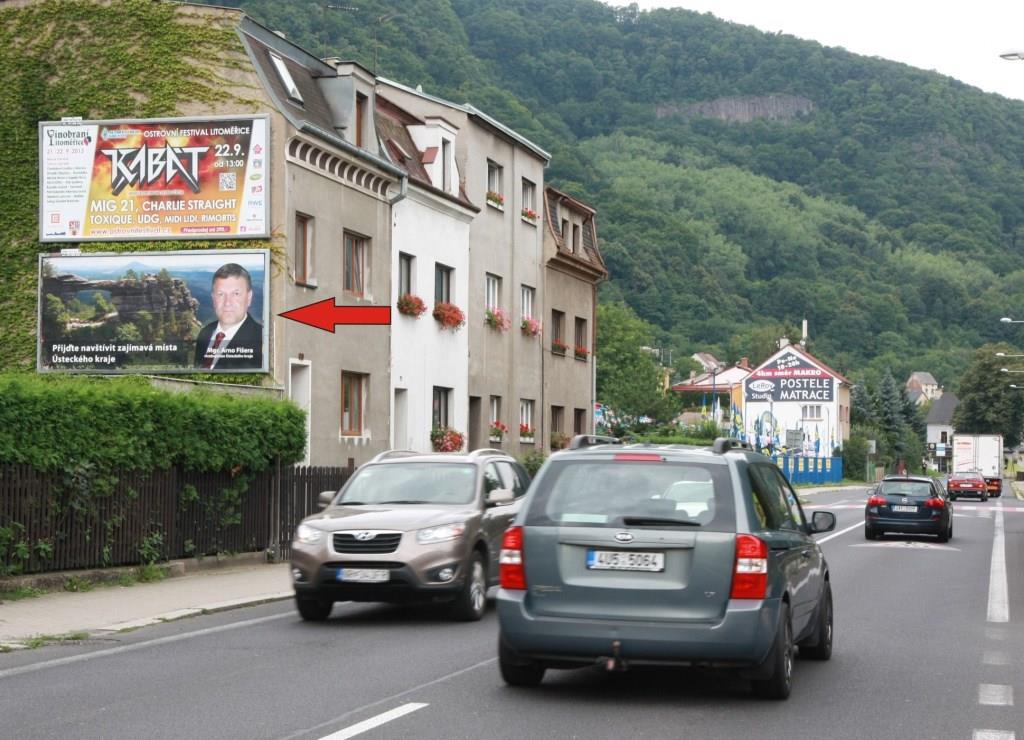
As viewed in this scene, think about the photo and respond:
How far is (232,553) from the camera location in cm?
2094

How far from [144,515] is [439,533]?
5.75 meters

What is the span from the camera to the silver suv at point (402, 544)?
45.4 ft

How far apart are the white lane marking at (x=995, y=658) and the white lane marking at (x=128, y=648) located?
21.8 feet

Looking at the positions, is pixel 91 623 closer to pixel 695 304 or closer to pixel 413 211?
pixel 413 211

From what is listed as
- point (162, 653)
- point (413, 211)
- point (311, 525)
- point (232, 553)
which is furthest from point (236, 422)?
point (413, 211)

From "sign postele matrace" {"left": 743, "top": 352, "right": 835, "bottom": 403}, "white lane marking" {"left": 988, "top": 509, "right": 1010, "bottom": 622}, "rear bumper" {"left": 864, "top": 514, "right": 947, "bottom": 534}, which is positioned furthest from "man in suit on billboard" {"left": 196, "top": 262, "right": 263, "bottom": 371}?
"sign postele matrace" {"left": 743, "top": 352, "right": 835, "bottom": 403}

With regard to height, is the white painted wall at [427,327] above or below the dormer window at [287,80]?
below

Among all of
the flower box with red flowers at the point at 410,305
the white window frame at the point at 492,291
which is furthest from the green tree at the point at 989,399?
the flower box with red flowers at the point at 410,305

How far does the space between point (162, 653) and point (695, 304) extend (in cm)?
14241

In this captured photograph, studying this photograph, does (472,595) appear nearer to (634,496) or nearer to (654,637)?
(634,496)

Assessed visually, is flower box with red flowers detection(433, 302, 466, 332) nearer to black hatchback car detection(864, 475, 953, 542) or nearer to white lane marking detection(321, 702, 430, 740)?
black hatchback car detection(864, 475, 953, 542)

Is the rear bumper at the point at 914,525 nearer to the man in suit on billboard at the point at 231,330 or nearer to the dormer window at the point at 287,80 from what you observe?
the man in suit on billboard at the point at 231,330

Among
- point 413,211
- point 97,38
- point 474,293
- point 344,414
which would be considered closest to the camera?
point 97,38

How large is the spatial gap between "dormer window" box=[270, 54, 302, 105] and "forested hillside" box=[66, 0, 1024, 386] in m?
111
